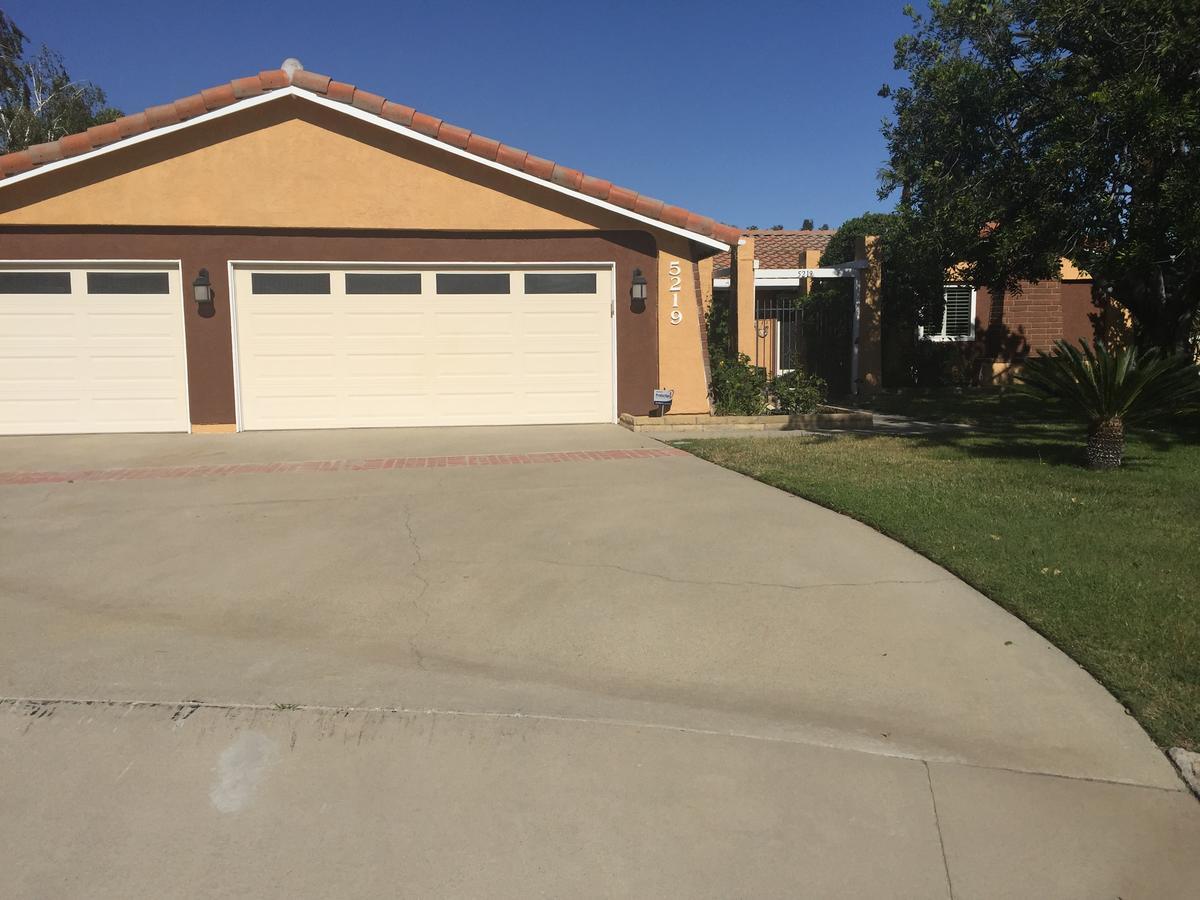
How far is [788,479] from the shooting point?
811 centimetres

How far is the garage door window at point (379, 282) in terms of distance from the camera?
40.2ft

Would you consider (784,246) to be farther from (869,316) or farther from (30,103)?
(30,103)

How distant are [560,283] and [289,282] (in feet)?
12.3

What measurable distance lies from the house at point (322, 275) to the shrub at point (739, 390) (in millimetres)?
466

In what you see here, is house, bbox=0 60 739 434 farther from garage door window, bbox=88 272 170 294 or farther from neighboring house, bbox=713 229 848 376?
neighboring house, bbox=713 229 848 376

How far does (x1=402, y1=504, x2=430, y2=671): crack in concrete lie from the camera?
440 cm

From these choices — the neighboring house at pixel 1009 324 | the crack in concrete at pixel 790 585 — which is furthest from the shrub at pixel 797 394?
the neighboring house at pixel 1009 324

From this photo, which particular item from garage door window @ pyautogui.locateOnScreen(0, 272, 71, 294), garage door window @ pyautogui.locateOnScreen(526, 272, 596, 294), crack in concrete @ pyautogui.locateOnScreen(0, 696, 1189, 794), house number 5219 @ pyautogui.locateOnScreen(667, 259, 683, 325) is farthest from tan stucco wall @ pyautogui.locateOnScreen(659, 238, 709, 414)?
crack in concrete @ pyautogui.locateOnScreen(0, 696, 1189, 794)

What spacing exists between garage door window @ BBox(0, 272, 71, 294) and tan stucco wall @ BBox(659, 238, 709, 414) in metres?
8.10

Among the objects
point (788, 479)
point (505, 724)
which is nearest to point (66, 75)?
point (788, 479)

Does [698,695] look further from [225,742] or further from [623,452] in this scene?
[623,452]

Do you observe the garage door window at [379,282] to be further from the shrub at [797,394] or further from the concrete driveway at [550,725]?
the concrete driveway at [550,725]

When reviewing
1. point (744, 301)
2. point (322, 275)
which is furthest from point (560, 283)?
point (744, 301)

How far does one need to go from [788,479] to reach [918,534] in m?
2.02
